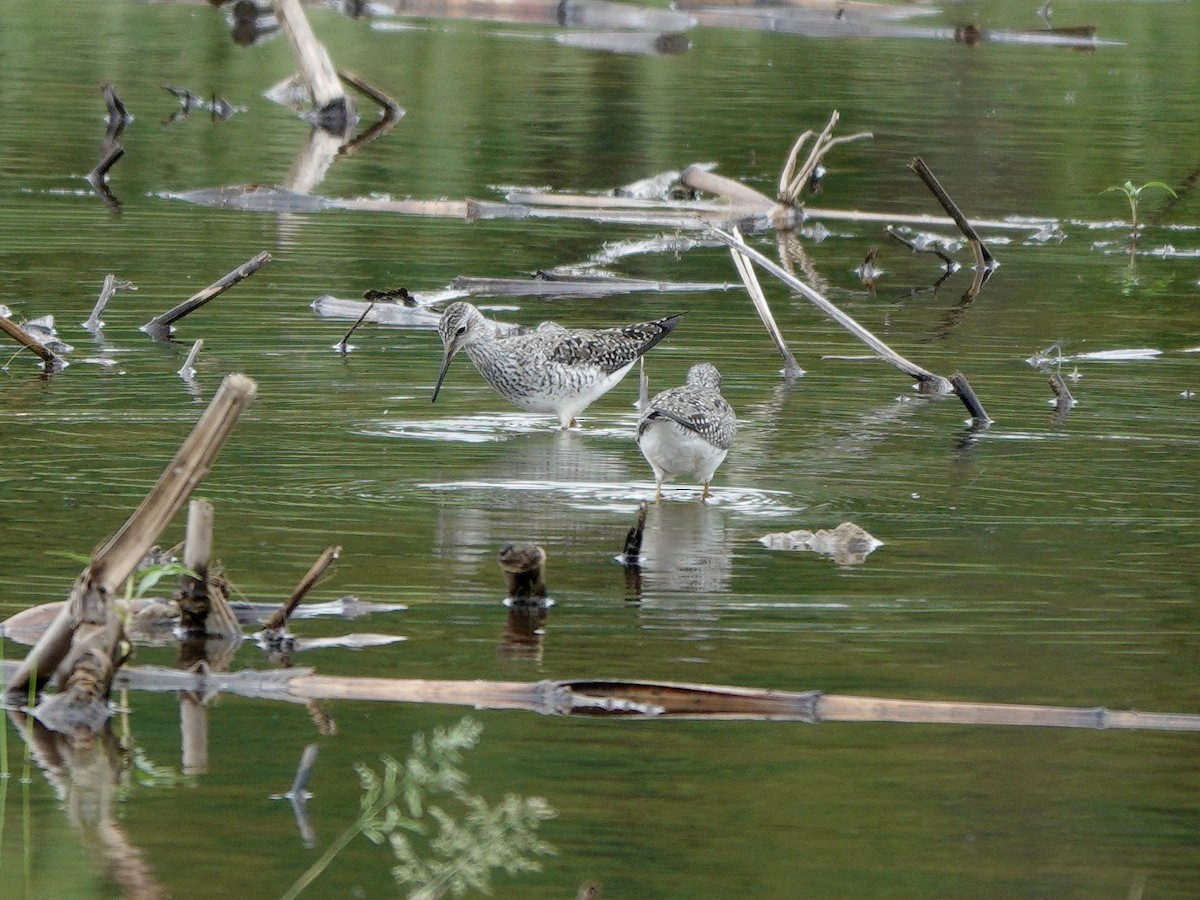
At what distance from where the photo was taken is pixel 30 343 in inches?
460

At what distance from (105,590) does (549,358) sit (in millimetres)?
5569

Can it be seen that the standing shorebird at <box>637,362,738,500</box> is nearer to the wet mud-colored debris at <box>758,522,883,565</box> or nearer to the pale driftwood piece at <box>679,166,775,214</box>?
the wet mud-colored debris at <box>758,522,883,565</box>

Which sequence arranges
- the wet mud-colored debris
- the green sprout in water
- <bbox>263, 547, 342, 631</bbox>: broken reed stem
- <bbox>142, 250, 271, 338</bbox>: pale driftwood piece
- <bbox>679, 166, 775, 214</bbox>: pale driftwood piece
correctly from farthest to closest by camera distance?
<bbox>679, 166, 775, 214</bbox>: pale driftwood piece, <bbox>142, 250, 271, 338</bbox>: pale driftwood piece, the wet mud-colored debris, <bbox>263, 547, 342, 631</bbox>: broken reed stem, the green sprout in water

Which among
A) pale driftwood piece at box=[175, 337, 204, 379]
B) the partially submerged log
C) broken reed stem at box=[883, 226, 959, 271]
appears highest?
the partially submerged log

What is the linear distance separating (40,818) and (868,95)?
2268 cm

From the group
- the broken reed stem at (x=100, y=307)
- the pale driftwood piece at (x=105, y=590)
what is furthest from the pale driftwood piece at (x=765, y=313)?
the pale driftwood piece at (x=105, y=590)

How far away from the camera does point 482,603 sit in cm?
783

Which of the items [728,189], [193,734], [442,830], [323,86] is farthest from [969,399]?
[323,86]

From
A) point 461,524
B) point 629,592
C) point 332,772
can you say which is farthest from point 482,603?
point 332,772

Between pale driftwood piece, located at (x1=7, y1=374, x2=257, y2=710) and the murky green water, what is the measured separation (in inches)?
8.5

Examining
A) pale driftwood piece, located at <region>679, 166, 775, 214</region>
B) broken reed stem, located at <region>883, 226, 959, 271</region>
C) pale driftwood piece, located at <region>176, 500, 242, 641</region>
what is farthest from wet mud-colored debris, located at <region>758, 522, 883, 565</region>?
pale driftwood piece, located at <region>679, 166, 775, 214</region>

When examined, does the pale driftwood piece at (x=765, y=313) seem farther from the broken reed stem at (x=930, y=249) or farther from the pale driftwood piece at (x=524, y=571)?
the pale driftwood piece at (x=524, y=571)

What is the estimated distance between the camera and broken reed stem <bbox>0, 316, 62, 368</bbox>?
37.4 feet

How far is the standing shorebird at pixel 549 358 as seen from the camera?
1158 cm
